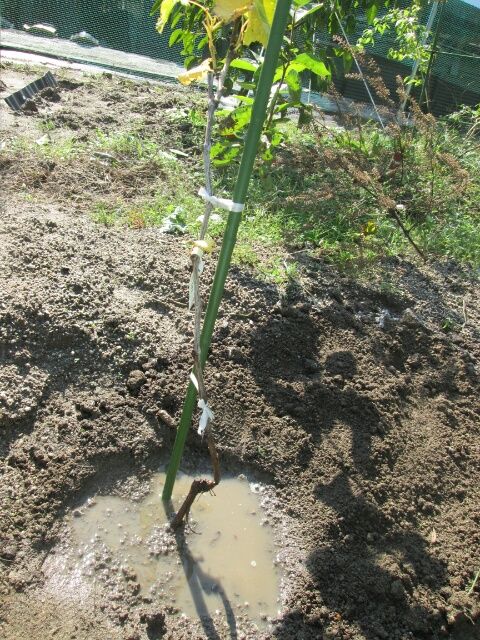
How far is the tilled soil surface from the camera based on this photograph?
79.5 inches

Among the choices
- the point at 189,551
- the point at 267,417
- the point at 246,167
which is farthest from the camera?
the point at 267,417

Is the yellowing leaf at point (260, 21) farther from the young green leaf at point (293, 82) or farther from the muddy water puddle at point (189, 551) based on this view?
the muddy water puddle at point (189, 551)

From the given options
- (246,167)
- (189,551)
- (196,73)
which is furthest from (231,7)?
(189,551)

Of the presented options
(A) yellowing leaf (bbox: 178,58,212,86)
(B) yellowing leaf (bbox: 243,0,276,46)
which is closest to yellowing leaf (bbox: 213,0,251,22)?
(B) yellowing leaf (bbox: 243,0,276,46)

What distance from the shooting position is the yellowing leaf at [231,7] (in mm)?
1456

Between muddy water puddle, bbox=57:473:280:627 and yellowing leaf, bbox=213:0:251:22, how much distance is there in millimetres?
1697

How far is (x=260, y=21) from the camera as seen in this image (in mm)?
1485

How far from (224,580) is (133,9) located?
7.34 metres

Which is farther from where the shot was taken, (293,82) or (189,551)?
(293,82)

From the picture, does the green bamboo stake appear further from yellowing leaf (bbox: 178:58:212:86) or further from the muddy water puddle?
the muddy water puddle

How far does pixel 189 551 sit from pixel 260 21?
69.3 inches

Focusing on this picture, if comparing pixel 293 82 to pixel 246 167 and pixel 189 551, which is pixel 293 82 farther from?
pixel 189 551

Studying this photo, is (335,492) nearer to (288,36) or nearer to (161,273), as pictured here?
(161,273)

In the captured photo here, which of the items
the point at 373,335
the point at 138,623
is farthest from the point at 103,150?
the point at 138,623
